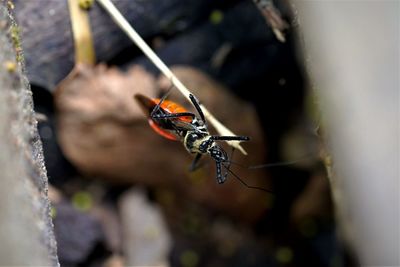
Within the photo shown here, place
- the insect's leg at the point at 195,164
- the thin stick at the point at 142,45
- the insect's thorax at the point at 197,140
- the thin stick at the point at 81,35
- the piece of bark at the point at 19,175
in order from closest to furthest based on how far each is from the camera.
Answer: the piece of bark at the point at 19,175 → the thin stick at the point at 142,45 → the thin stick at the point at 81,35 → the insect's thorax at the point at 197,140 → the insect's leg at the point at 195,164

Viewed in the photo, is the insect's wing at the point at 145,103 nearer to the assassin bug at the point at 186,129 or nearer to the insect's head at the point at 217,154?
the assassin bug at the point at 186,129

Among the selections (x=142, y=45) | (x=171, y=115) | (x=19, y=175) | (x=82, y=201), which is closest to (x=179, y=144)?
(x=171, y=115)

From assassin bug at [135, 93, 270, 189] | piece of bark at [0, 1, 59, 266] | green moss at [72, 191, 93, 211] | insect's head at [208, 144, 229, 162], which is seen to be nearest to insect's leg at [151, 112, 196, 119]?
assassin bug at [135, 93, 270, 189]

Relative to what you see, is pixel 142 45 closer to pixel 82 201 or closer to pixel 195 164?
pixel 195 164

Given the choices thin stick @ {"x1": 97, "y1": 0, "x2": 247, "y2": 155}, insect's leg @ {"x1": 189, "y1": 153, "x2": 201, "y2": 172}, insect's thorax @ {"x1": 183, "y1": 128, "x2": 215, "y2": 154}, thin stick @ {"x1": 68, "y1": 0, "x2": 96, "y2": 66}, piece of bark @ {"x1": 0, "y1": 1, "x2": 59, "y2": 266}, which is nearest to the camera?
piece of bark @ {"x1": 0, "y1": 1, "x2": 59, "y2": 266}

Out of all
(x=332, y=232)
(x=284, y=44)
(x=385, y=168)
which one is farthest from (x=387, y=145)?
(x=332, y=232)

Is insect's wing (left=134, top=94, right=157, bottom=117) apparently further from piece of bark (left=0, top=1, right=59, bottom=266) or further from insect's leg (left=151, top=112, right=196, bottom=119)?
piece of bark (left=0, top=1, right=59, bottom=266)

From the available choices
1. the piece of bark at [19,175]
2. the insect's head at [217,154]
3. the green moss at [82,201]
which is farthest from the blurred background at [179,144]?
the piece of bark at [19,175]
